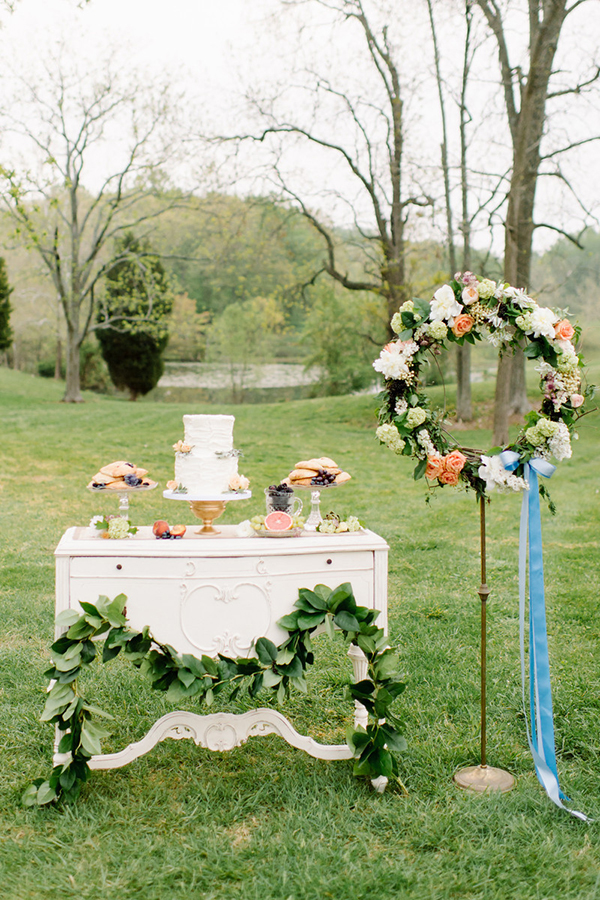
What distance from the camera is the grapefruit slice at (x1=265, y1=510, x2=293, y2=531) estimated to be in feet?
9.22

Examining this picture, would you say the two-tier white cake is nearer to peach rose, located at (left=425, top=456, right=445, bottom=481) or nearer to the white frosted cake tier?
the white frosted cake tier

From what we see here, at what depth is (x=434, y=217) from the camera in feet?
44.6

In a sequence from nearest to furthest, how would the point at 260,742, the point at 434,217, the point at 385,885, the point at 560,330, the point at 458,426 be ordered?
1. the point at 385,885
2. the point at 560,330
3. the point at 260,742
4. the point at 434,217
5. the point at 458,426

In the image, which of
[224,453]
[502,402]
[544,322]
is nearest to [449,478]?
[544,322]

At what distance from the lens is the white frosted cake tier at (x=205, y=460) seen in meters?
2.88

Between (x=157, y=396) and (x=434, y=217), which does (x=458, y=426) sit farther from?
(x=157, y=396)

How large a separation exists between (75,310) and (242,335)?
967cm

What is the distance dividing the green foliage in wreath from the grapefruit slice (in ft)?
0.91

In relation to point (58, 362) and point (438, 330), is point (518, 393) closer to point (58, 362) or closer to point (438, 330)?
point (438, 330)

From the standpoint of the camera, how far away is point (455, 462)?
263 centimetres

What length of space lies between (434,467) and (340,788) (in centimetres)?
121

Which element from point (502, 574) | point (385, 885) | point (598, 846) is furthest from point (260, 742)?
point (502, 574)

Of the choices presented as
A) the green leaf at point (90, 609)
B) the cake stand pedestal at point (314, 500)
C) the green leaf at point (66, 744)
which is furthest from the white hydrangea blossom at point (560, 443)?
the green leaf at point (66, 744)

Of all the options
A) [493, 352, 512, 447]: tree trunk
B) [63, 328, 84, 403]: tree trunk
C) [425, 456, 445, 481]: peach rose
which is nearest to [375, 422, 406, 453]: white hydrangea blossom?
[425, 456, 445, 481]: peach rose
